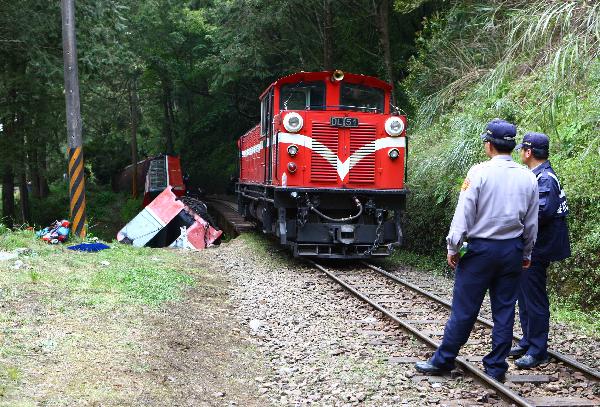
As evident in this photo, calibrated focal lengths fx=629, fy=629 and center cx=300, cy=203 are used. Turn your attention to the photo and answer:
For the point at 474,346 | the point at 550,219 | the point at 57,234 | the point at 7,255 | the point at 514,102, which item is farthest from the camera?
the point at 57,234

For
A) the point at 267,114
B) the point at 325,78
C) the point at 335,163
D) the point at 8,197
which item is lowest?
the point at 8,197

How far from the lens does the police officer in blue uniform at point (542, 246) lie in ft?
17.3

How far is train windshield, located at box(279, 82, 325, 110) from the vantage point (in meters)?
11.5

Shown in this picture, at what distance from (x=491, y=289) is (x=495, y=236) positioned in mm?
480

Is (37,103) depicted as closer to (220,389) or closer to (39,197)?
(39,197)

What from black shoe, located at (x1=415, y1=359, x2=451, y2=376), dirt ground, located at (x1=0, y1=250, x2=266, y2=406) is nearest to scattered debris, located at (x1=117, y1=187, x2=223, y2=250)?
dirt ground, located at (x1=0, y1=250, x2=266, y2=406)

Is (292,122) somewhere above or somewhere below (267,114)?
below

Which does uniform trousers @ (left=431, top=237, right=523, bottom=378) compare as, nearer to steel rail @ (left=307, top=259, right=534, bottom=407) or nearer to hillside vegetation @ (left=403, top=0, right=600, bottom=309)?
steel rail @ (left=307, top=259, right=534, bottom=407)

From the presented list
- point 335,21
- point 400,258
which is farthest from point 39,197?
point 400,258

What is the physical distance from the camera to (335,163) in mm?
11070

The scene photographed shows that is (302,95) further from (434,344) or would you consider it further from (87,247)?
(434,344)

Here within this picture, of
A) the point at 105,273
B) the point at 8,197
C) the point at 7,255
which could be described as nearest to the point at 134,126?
the point at 8,197

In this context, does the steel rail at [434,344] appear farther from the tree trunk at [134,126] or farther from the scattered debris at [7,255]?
the tree trunk at [134,126]

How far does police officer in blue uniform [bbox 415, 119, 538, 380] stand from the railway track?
1.06ft
